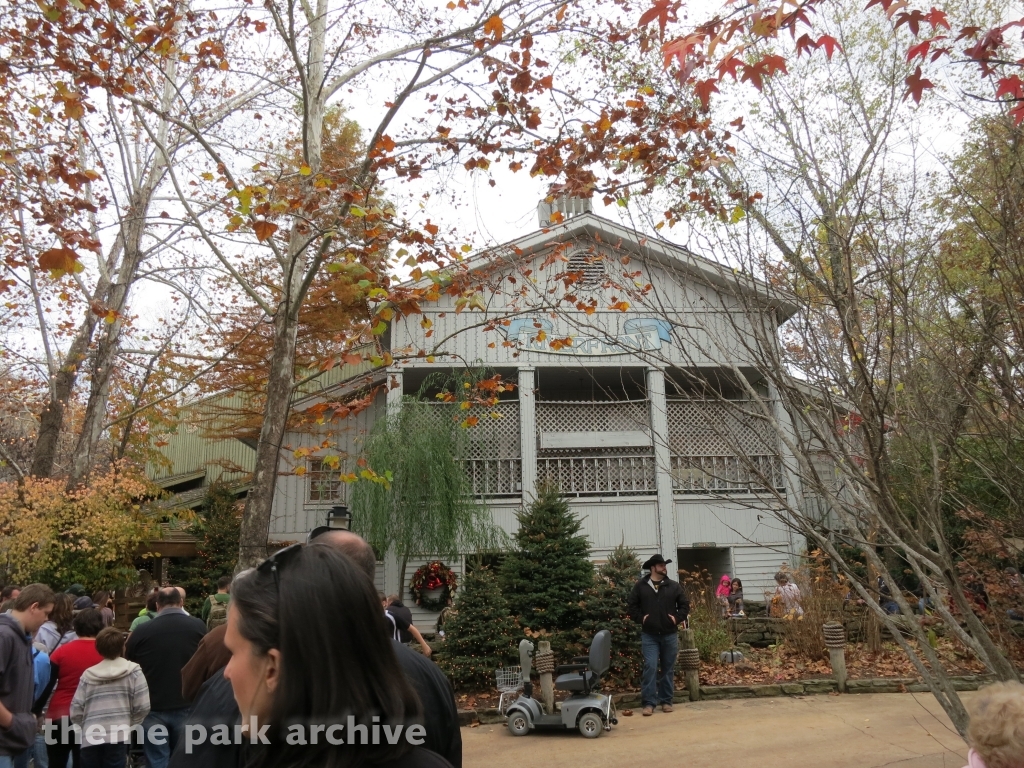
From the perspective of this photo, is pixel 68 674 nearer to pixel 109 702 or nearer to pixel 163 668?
pixel 109 702

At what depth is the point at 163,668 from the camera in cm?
603

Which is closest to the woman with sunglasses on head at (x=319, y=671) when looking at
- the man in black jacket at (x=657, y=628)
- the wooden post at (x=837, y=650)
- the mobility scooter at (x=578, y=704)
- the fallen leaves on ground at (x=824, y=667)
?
the mobility scooter at (x=578, y=704)

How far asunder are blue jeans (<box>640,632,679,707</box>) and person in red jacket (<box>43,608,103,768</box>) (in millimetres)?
6852

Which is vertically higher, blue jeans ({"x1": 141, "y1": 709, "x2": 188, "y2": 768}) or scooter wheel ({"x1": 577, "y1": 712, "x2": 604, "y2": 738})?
blue jeans ({"x1": 141, "y1": 709, "x2": 188, "y2": 768})

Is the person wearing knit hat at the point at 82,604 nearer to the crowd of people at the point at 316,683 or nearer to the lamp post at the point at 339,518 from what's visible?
the lamp post at the point at 339,518

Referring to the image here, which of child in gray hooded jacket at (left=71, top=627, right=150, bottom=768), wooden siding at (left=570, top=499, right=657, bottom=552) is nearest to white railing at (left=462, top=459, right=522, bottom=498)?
wooden siding at (left=570, top=499, right=657, bottom=552)

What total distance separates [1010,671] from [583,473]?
15629 mm

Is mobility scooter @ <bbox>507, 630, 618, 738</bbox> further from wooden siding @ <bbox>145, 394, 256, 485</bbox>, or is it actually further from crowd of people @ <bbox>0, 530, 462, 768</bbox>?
wooden siding @ <bbox>145, 394, 256, 485</bbox>

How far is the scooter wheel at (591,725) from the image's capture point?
31.2 ft

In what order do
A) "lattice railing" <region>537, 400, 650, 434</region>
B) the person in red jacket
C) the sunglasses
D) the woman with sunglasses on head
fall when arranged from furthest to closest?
"lattice railing" <region>537, 400, 650, 434</region>, the person in red jacket, the sunglasses, the woman with sunglasses on head

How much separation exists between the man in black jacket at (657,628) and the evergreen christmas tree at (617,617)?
87 cm

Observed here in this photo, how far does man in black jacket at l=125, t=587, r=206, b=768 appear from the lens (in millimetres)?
6008

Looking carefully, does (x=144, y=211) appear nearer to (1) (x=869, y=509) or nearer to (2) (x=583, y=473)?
(2) (x=583, y=473)

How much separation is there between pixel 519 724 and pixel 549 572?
3141mm
